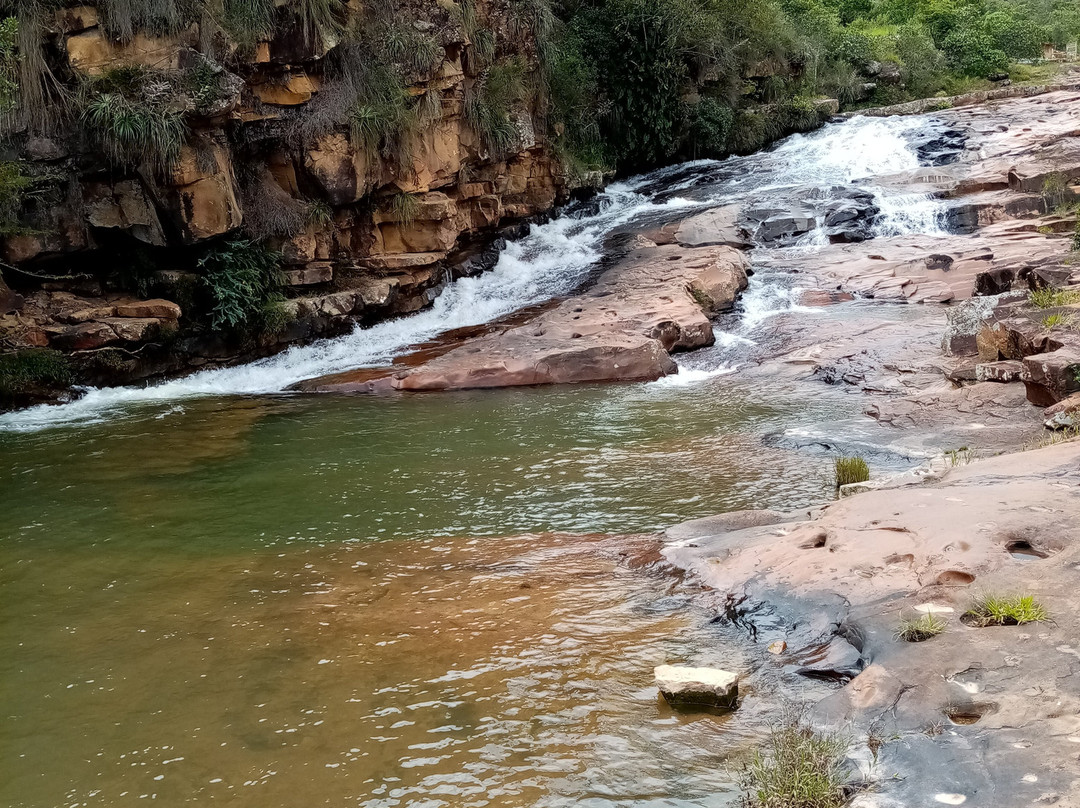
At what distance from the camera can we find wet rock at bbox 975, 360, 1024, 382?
30.2 ft

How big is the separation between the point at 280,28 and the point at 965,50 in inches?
1069

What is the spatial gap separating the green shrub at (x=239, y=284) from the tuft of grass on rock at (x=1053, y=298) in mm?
9916

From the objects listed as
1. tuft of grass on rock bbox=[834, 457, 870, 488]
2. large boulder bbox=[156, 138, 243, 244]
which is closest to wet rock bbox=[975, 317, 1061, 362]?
tuft of grass on rock bbox=[834, 457, 870, 488]

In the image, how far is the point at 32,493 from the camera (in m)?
8.13

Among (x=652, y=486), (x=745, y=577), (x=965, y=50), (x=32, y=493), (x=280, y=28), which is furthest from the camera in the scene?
(x=965, y=50)

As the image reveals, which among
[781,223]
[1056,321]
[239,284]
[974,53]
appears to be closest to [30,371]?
[239,284]

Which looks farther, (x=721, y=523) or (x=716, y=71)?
(x=716, y=71)

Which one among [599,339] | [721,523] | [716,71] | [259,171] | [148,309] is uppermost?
[716,71]

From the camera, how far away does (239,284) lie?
13047 mm

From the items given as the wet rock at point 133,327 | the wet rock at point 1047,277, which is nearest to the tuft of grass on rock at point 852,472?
the wet rock at point 1047,277

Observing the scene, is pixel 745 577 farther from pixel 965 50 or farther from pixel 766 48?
pixel 965 50

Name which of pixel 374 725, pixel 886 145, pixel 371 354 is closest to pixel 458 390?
pixel 371 354

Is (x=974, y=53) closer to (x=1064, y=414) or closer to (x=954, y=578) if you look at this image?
(x=1064, y=414)

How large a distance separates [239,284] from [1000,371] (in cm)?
979
